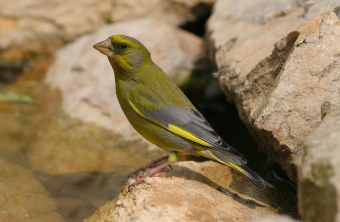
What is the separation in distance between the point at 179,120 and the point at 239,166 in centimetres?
65

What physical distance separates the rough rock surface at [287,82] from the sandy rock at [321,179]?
35.5 inches

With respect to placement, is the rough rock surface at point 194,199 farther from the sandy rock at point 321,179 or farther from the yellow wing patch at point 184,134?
the sandy rock at point 321,179

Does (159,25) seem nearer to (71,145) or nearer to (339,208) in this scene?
(71,145)

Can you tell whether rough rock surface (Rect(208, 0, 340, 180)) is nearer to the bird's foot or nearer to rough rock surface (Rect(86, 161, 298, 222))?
rough rock surface (Rect(86, 161, 298, 222))

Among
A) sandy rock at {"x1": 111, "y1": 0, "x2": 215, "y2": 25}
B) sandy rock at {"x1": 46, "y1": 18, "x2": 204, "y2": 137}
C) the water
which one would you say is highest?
sandy rock at {"x1": 111, "y1": 0, "x2": 215, "y2": 25}

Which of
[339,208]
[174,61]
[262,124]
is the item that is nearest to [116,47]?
[262,124]

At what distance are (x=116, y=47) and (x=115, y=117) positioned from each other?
172 cm

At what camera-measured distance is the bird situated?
434 centimetres

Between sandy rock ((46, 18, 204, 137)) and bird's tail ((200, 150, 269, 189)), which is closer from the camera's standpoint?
bird's tail ((200, 150, 269, 189))

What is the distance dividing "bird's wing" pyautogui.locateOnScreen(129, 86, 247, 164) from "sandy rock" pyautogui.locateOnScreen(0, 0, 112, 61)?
3.30m

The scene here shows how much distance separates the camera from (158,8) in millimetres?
7621

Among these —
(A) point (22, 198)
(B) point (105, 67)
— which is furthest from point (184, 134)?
(B) point (105, 67)

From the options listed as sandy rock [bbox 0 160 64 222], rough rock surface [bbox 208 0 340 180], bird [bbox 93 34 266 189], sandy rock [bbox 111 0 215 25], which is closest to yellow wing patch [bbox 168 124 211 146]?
bird [bbox 93 34 266 189]

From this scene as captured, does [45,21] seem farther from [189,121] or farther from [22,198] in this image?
[189,121]
